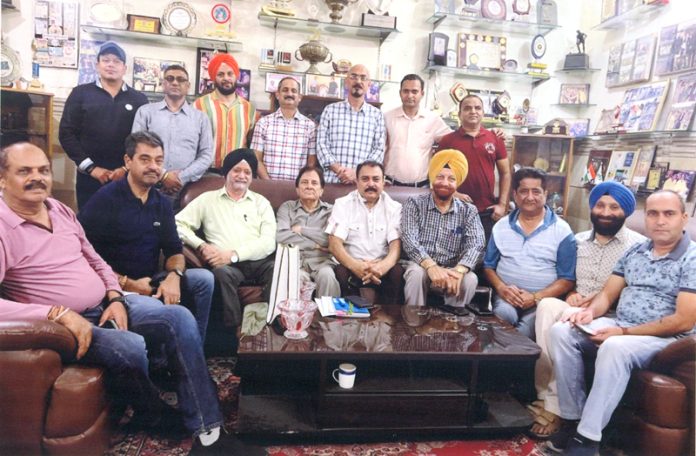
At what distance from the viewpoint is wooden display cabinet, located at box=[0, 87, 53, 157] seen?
361cm

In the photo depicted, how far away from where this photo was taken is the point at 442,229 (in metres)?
3.00

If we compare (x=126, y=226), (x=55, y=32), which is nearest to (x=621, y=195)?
(x=126, y=226)

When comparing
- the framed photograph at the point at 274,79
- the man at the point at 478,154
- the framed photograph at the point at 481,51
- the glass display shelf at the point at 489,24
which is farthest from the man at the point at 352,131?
the framed photograph at the point at 481,51

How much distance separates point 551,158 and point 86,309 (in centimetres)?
408

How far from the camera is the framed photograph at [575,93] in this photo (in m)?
4.84

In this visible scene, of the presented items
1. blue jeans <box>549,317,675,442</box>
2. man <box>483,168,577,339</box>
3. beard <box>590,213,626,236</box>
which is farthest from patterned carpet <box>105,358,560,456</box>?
beard <box>590,213,626,236</box>

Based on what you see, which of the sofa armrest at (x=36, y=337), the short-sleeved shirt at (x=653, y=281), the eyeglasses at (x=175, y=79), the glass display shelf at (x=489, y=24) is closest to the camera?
the sofa armrest at (x=36, y=337)

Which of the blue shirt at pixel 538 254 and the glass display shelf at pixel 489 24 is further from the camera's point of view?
the glass display shelf at pixel 489 24

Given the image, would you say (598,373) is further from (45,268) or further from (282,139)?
(282,139)

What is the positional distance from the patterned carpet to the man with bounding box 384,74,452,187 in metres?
2.14

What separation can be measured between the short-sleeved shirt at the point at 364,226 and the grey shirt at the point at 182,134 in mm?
997

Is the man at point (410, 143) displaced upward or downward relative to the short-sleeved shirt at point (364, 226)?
upward

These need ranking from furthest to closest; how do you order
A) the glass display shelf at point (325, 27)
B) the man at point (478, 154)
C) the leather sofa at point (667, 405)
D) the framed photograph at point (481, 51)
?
the framed photograph at point (481, 51) → the glass display shelf at point (325, 27) → the man at point (478, 154) → the leather sofa at point (667, 405)

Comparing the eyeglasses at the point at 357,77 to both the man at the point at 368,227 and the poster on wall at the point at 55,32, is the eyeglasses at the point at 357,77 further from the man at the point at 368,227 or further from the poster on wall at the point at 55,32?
the poster on wall at the point at 55,32
